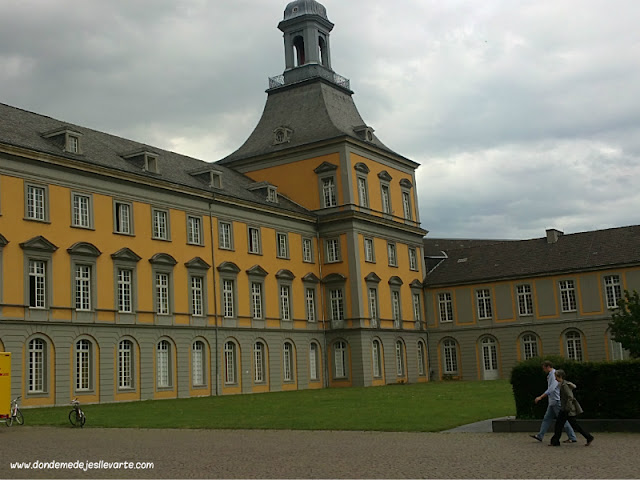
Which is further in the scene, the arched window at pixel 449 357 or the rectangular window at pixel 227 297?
the arched window at pixel 449 357

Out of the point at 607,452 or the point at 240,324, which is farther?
the point at 240,324

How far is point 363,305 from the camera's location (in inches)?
2279

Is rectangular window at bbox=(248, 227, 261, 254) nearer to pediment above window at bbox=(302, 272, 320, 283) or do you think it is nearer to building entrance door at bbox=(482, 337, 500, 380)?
pediment above window at bbox=(302, 272, 320, 283)

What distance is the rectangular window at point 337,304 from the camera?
191 feet

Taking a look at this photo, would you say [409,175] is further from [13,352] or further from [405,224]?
[13,352]

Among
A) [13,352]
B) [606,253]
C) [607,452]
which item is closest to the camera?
[607,452]

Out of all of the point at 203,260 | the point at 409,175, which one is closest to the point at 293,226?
the point at 203,260

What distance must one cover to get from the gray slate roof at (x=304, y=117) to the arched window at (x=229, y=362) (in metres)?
17.2

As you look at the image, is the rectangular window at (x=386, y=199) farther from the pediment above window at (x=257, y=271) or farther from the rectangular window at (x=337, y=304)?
the pediment above window at (x=257, y=271)

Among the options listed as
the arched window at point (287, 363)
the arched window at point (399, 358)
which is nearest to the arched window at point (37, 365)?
the arched window at point (287, 363)

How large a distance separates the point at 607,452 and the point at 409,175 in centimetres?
5126

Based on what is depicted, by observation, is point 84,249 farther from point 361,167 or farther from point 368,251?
point 361,167

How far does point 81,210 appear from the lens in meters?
41.8

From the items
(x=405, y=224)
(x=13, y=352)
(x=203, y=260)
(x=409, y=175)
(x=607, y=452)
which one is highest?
(x=409, y=175)
